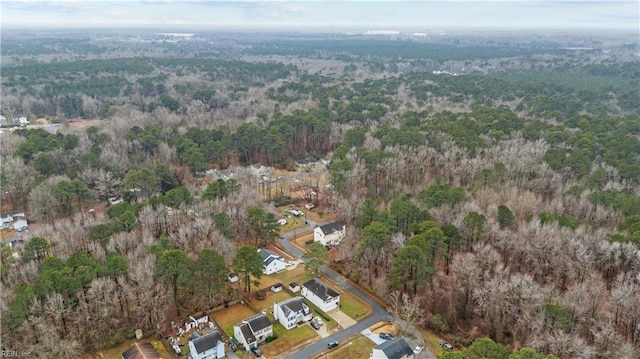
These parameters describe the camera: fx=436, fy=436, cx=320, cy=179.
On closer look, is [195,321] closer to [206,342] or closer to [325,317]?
[206,342]

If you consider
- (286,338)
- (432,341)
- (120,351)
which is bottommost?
(120,351)

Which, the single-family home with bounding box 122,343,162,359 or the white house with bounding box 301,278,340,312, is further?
the white house with bounding box 301,278,340,312

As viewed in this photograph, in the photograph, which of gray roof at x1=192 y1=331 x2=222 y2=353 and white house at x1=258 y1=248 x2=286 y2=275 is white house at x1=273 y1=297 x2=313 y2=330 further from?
white house at x1=258 y1=248 x2=286 y2=275

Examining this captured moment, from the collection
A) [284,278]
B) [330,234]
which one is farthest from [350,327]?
[330,234]

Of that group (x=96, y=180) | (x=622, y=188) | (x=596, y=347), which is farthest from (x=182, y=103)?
(x=596, y=347)

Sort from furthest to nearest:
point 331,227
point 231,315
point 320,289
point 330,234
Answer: point 331,227 < point 330,234 < point 320,289 < point 231,315

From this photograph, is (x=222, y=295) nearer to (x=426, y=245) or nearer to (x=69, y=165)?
(x=426, y=245)

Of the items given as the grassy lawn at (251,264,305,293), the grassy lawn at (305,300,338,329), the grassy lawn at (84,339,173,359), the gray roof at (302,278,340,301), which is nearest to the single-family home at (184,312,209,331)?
the grassy lawn at (84,339,173,359)
